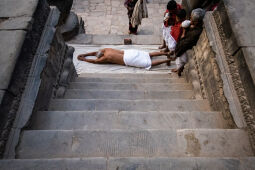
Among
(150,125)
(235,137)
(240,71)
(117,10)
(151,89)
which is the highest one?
(240,71)

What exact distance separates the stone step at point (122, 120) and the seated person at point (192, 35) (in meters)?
1.66

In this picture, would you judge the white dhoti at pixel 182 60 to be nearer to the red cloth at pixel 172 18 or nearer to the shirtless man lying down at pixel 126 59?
the shirtless man lying down at pixel 126 59

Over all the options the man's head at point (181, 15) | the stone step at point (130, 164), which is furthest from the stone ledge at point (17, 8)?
the man's head at point (181, 15)

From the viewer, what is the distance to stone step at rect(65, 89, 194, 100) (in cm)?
338

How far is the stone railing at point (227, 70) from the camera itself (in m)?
2.14

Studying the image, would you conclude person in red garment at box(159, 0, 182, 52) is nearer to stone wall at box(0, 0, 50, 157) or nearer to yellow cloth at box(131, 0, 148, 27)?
yellow cloth at box(131, 0, 148, 27)

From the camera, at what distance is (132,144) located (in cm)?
197

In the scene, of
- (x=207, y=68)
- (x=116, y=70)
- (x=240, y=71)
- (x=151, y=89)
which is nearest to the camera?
(x=240, y=71)

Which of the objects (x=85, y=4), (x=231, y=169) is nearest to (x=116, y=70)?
(x=231, y=169)

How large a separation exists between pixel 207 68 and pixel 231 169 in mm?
1735

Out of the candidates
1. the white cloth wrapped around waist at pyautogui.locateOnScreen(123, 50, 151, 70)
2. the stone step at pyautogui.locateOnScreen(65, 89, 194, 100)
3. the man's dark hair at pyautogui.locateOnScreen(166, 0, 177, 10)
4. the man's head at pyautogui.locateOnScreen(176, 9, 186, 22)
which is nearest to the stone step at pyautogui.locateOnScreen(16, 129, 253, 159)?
the stone step at pyautogui.locateOnScreen(65, 89, 194, 100)

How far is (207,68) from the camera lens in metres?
3.07

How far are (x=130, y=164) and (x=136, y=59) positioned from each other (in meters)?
3.66

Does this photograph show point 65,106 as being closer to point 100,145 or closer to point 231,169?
point 100,145
